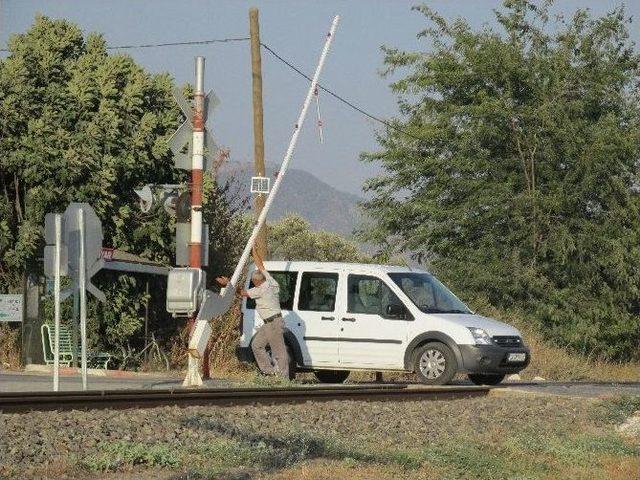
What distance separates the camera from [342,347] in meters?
22.6

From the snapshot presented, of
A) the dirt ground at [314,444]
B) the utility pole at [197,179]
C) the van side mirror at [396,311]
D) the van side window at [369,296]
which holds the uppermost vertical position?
the utility pole at [197,179]

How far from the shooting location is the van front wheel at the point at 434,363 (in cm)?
2202

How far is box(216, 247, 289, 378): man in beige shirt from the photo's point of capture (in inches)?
854

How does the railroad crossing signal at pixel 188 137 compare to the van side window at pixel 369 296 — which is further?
the van side window at pixel 369 296

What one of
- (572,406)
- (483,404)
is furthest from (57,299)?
(572,406)

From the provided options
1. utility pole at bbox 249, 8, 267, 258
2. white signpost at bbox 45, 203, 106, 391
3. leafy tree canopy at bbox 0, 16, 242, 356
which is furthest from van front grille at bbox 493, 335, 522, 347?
leafy tree canopy at bbox 0, 16, 242, 356

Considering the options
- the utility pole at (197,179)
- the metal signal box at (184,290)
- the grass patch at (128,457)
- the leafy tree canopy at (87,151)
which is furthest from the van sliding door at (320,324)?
the grass patch at (128,457)

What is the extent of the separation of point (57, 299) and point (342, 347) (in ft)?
19.0

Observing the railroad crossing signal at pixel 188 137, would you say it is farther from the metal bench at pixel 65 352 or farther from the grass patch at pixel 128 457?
the grass patch at pixel 128 457

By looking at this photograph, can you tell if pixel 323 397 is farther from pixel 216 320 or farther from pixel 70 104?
pixel 70 104

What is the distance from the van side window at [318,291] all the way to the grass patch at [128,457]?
11.1 m

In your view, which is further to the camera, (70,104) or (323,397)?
(70,104)

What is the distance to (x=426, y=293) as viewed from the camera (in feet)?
75.3

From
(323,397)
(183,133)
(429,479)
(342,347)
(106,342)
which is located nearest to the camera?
(429,479)
